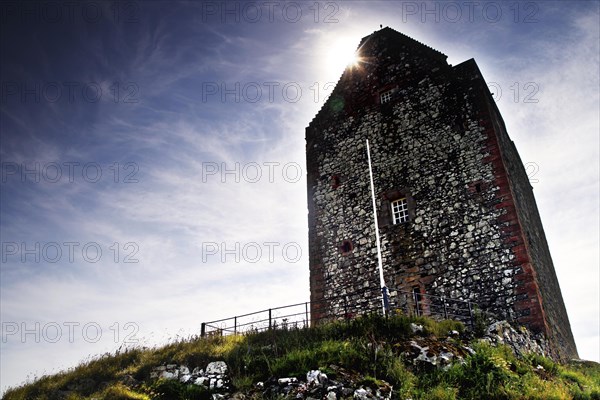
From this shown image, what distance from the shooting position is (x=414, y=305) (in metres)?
16.8

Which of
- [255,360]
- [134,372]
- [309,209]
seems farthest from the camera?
[309,209]

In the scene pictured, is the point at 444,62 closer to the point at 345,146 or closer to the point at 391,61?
the point at 391,61

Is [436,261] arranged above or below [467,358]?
above

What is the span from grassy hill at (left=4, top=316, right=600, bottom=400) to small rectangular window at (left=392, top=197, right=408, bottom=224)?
18.8 feet

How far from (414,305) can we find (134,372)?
9.87m

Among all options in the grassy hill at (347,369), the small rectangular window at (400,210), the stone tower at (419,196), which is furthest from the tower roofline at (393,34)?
the grassy hill at (347,369)

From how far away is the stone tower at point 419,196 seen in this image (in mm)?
15773

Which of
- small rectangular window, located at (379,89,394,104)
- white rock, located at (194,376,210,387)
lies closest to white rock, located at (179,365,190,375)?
white rock, located at (194,376,210,387)

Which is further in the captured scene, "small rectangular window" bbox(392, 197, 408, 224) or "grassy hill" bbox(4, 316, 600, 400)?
"small rectangular window" bbox(392, 197, 408, 224)

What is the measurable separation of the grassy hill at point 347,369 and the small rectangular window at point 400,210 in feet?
18.8

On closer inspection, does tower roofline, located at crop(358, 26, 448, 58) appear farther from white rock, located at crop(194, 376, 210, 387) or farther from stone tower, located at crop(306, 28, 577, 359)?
white rock, located at crop(194, 376, 210, 387)

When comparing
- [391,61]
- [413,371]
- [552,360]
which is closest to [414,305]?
[552,360]

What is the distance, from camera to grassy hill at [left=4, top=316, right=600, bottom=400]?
10477mm

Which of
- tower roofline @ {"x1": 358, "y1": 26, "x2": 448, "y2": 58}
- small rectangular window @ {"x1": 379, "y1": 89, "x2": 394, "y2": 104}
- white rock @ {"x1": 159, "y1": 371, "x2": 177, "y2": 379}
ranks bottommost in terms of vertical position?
white rock @ {"x1": 159, "y1": 371, "x2": 177, "y2": 379}
